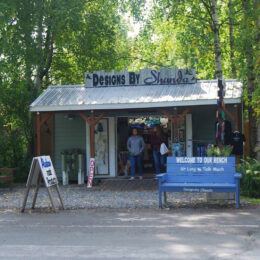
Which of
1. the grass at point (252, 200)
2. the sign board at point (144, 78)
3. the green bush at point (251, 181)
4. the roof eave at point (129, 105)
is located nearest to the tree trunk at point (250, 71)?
the roof eave at point (129, 105)

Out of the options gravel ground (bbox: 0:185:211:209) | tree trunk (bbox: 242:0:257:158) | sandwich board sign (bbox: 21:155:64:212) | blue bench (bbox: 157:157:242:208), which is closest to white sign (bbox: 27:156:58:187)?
sandwich board sign (bbox: 21:155:64:212)

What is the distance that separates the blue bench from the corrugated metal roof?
3.64m

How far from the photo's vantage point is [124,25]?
2720 centimetres

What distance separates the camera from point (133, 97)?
565 inches

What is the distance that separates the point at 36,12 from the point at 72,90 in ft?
11.2

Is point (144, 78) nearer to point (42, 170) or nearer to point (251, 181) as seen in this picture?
point (251, 181)

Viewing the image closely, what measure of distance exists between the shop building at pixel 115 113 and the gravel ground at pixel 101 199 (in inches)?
77.2

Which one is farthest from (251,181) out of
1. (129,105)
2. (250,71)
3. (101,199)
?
(129,105)

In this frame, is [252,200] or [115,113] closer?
[252,200]

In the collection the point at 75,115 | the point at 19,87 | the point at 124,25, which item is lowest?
the point at 75,115

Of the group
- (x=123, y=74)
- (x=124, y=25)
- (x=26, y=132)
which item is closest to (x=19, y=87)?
(x=26, y=132)

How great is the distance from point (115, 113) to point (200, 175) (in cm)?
624

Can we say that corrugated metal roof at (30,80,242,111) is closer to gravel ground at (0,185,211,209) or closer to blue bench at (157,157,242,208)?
gravel ground at (0,185,211,209)

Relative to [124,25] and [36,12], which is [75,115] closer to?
[36,12]
